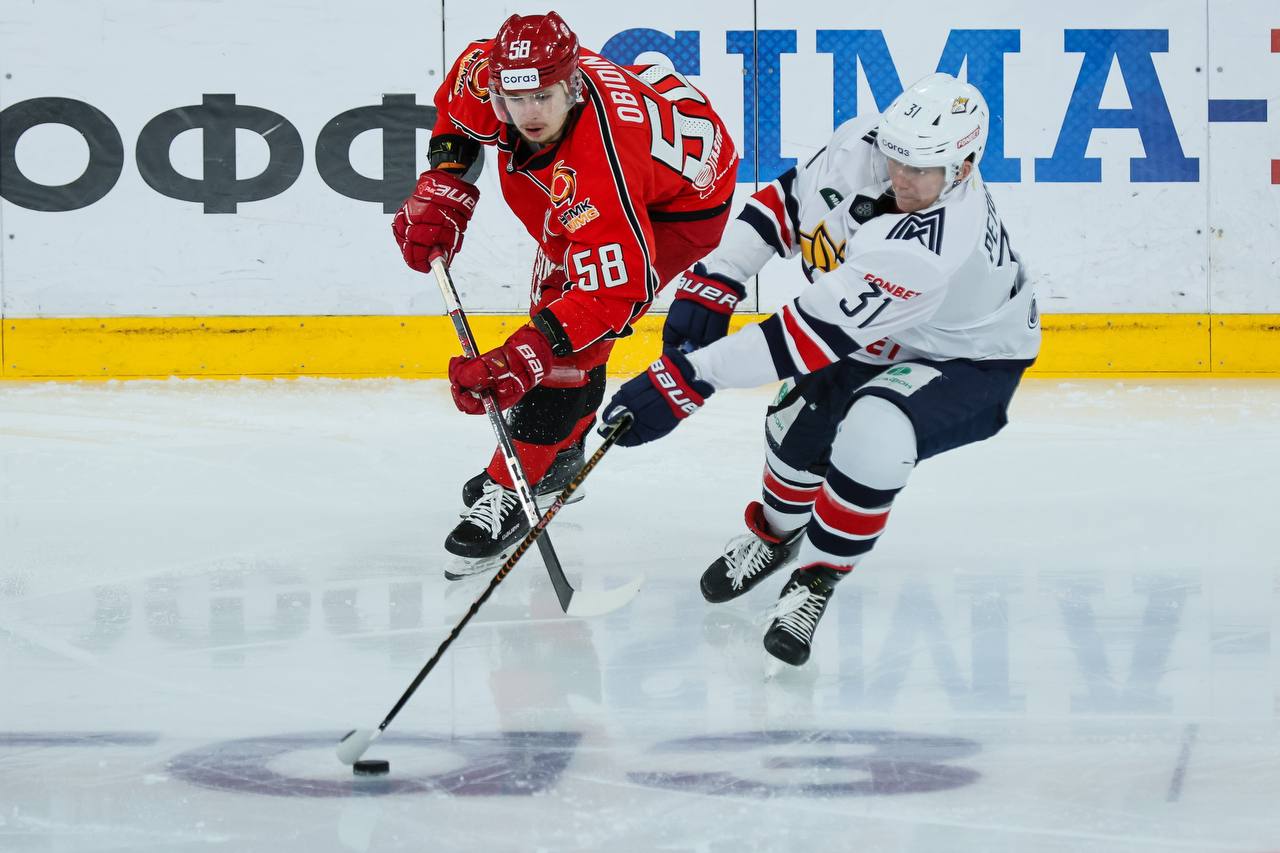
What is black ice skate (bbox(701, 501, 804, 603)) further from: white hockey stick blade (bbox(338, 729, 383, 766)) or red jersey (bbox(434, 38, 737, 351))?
white hockey stick blade (bbox(338, 729, 383, 766))

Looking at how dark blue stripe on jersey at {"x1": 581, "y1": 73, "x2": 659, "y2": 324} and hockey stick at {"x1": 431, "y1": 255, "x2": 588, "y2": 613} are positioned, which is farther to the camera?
dark blue stripe on jersey at {"x1": 581, "y1": 73, "x2": 659, "y2": 324}

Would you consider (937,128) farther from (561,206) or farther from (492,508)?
(492,508)

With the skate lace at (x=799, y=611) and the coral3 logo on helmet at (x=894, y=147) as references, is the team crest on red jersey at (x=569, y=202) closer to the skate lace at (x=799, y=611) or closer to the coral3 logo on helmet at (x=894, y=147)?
the coral3 logo on helmet at (x=894, y=147)

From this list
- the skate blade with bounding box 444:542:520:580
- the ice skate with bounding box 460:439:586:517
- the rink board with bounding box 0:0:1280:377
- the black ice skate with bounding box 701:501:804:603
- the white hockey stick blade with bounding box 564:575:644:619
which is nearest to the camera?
the white hockey stick blade with bounding box 564:575:644:619

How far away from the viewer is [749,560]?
2393mm

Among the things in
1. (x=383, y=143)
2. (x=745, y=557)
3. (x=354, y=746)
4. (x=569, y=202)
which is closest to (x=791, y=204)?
(x=569, y=202)

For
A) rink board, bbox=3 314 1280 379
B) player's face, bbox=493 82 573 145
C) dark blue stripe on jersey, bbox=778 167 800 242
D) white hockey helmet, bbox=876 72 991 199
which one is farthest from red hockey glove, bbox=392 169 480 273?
rink board, bbox=3 314 1280 379

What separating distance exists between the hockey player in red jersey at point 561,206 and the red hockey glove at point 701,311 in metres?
0.12

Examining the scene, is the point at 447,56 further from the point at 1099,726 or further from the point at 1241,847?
the point at 1241,847

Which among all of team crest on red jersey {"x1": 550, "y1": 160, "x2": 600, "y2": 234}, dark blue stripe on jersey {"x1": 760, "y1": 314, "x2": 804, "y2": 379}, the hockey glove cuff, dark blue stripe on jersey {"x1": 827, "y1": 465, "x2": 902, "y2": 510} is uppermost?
team crest on red jersey {"x1": 550, "y1": 160, "x2": 600, "y2": 234}

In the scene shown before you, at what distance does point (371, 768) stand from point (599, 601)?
2.21 ft

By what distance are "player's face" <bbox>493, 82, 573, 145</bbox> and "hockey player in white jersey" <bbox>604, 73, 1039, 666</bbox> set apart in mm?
351

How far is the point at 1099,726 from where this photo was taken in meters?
1.82

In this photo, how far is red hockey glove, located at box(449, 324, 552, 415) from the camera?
7.70ft
